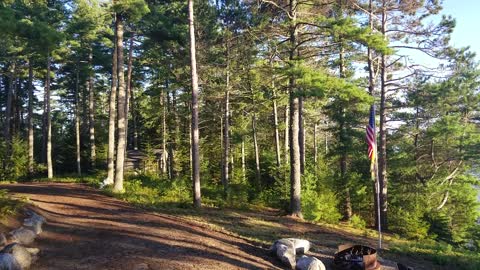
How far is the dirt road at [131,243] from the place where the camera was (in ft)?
21.2

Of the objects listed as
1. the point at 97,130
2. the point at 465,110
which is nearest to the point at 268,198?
the point at 465,110

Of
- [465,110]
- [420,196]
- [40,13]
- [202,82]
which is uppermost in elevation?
[40,13]

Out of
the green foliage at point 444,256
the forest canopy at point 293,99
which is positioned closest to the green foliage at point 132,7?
the forest canopy at point 293,99

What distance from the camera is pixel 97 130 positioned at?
3250 cm

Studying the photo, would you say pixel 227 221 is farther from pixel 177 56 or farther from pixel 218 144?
pixel 218 144

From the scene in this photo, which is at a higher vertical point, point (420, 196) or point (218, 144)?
point (218, 144)

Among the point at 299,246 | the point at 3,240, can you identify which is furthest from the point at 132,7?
the point at 299,246

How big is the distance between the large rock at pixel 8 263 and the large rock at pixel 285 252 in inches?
185

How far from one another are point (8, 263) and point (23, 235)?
1954 millimetres

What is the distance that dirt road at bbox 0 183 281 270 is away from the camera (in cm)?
645

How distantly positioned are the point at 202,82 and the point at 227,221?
398 inches

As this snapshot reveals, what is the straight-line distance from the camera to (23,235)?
282 inches

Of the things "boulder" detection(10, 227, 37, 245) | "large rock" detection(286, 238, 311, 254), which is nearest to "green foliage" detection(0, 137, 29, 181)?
"boulder" detection(10, 227, 37, 245)

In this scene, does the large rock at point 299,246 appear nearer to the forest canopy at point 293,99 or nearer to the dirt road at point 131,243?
the dirt road at point 131,243
